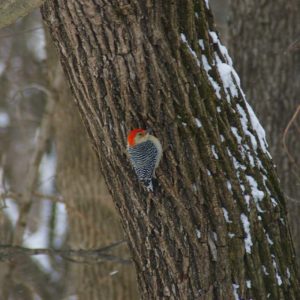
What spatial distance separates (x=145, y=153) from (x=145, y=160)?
4cm

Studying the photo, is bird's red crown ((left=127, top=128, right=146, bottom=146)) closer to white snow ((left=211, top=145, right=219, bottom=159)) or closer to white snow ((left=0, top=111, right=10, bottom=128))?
white snow ((left=211, top=145, right=219, bottom=159))

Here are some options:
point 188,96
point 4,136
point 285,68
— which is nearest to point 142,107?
point 188,96

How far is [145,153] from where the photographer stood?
328 centimetres

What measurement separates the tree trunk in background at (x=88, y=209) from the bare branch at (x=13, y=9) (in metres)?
3.85

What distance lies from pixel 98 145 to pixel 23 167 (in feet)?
34.6

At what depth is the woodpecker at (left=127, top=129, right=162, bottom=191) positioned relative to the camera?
129 inches

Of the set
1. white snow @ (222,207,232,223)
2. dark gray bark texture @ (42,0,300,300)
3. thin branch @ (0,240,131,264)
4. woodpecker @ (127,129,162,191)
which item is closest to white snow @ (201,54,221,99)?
dark gray bark texture @ (42,0,300,300)

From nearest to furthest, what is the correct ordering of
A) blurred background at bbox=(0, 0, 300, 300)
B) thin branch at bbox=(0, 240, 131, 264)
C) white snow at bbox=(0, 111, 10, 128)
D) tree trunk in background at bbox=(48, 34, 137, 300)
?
thin branch at bbox=(0, 240, 131, 264) < blurred background at bbox=(0, 0, 300, 300) < tree trunk in background at bbox=(48, 34, 137, 300) < white snow at bbox=(0, 111, 10, 128)

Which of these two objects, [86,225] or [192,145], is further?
[86,225]

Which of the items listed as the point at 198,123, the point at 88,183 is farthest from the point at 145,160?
the point at 88,183

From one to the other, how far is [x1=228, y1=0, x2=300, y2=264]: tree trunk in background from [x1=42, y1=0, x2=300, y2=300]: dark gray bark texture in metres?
2.55

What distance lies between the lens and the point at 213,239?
336 centimetres

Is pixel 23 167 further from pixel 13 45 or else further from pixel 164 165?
pixel 164 165

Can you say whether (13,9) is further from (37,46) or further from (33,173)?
(37,46)
